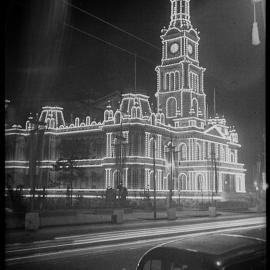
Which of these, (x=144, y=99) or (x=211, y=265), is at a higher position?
(x=144, y=99)

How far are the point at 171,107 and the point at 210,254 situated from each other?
1989 inches

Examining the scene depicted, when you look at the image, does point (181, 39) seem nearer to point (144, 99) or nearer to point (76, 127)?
point (144, 99)

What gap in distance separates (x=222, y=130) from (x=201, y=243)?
170 feet

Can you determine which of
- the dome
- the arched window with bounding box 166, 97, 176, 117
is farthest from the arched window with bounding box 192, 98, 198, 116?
the dome

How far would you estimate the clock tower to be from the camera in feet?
142

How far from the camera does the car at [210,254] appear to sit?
3469 mm

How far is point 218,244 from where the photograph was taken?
12.4 ft

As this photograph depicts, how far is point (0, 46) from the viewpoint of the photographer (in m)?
4.96

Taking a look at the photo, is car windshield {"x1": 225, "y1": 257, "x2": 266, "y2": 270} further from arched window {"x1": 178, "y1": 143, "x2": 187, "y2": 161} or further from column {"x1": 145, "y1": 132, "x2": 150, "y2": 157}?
arched window {"x1": 178, "y1": 143, "x2": 187, "y2": 161}

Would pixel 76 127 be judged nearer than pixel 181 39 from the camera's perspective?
No

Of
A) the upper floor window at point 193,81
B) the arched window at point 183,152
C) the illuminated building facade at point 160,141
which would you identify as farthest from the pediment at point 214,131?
the upper floor window at point 193,81

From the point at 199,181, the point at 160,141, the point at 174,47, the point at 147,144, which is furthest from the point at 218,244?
the point at 199,181

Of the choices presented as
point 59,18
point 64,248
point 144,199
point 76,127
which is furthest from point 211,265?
point 76,127

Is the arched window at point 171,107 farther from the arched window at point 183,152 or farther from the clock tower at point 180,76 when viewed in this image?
the arched window at point 183,152
